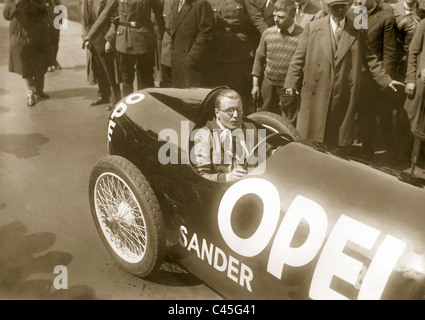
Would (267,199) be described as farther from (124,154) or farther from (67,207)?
(67,207)

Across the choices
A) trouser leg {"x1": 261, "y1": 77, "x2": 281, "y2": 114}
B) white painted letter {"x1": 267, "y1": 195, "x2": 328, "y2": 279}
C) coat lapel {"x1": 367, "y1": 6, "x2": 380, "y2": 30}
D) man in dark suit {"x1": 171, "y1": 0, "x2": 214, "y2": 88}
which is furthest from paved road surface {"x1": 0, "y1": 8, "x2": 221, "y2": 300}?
coat lapel {"x1": 367, "y1": 6, "x2": 380, "y2": 30}

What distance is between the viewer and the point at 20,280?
→ 4383 millimetres

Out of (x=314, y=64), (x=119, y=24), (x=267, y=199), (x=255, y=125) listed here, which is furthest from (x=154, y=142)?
(x=119, y=24)

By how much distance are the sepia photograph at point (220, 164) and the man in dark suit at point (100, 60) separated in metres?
0.03

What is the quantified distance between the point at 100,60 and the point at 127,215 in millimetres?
4661

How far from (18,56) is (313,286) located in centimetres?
705

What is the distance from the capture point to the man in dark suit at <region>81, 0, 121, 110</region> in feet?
26.6

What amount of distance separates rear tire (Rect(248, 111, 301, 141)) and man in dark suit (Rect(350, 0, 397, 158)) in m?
1.60

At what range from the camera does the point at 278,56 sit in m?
6.11

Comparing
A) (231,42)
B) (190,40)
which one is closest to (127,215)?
(190,40)

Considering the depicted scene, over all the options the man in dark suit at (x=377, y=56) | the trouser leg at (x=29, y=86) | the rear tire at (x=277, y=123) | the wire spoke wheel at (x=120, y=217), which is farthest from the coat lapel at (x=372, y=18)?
the trouser leg at (x=29, y=86)

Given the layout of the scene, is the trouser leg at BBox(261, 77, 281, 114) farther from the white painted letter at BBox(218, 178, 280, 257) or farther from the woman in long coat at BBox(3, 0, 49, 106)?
the woman in long coat at BBox(3, 0, 49, 106)

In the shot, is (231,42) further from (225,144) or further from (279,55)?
(225,144)

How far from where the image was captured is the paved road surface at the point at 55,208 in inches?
171
